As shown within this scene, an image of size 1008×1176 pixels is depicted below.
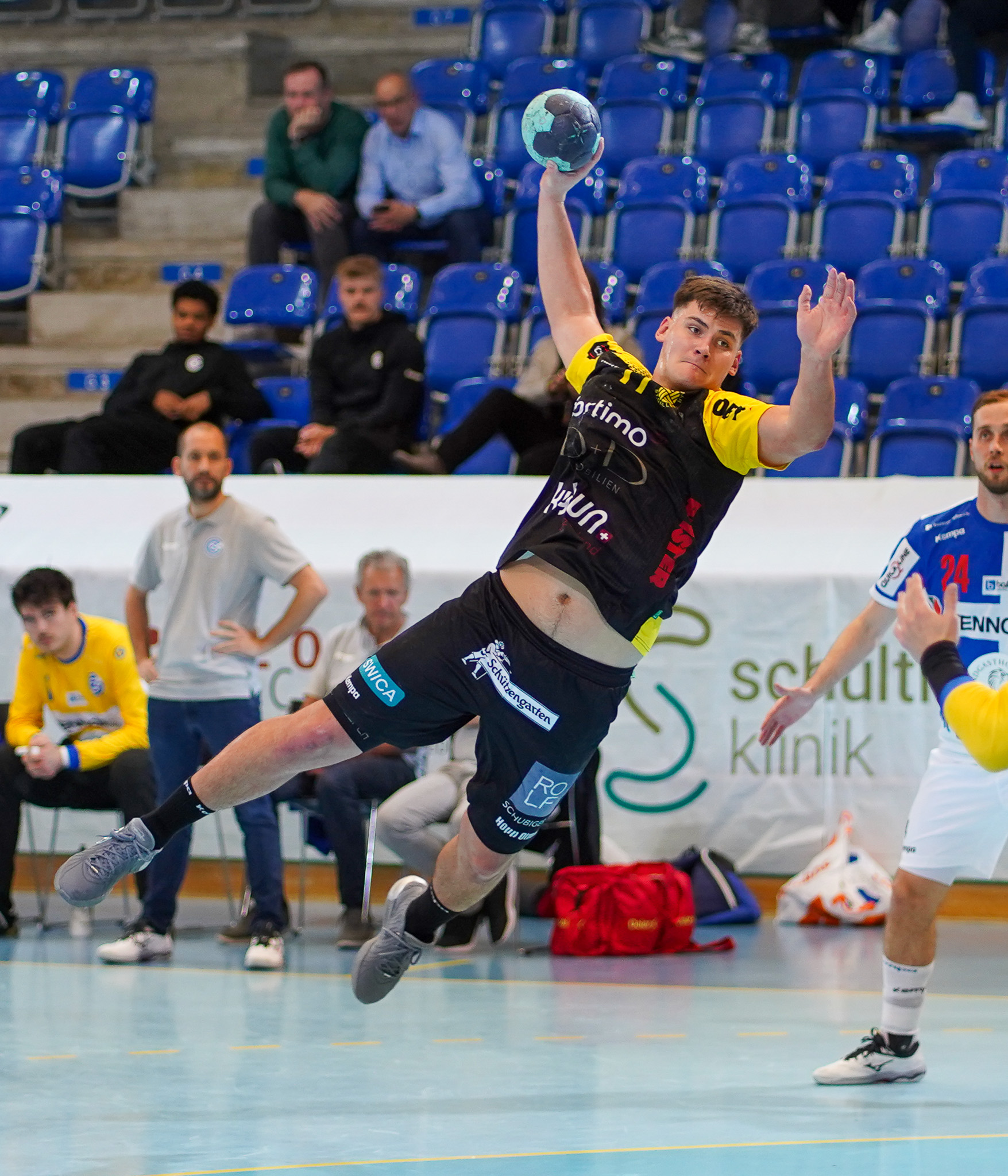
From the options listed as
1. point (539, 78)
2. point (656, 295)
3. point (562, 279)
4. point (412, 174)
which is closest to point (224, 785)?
point (562, 279)

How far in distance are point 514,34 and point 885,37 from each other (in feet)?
10.5

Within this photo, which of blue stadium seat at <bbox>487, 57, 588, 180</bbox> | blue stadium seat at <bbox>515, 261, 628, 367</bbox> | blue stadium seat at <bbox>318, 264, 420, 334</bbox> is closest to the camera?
blue stadium seat at <bbox>515, 261, 628, 367</bbox>

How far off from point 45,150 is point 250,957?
9958 mm

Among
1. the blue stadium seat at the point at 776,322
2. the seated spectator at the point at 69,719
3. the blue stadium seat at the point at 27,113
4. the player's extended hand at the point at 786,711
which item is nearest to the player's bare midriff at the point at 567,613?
the player's extended hand at the point at 786,711

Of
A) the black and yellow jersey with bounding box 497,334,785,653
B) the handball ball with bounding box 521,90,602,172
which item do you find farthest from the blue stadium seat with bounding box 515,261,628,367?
the black and yellow jersey with bounding box 497,334,785,653

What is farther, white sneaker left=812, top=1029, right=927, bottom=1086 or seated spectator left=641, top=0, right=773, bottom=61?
seated spectator left=641, top=0, right=773, bottom=61

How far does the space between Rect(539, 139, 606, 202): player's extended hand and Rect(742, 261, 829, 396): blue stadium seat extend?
5.46 meters

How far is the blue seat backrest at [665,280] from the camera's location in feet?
35.7

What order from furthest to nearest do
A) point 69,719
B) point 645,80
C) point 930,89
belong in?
point 645,80 < point 930,89 < point 69,719

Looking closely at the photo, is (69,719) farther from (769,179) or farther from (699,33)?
(699,33)

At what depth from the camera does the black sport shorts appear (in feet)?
14.9

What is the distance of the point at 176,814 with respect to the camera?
4.67 metres

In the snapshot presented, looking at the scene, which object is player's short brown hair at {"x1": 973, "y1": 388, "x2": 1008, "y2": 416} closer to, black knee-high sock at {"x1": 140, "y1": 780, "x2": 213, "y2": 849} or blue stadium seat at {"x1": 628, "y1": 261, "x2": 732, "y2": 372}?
black knee-high sock at {"x1": 140, "y1": 780, "x2": 213, "y2": 849}

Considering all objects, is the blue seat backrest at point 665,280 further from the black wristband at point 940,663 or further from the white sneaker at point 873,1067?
the black wristband at point 940,663
